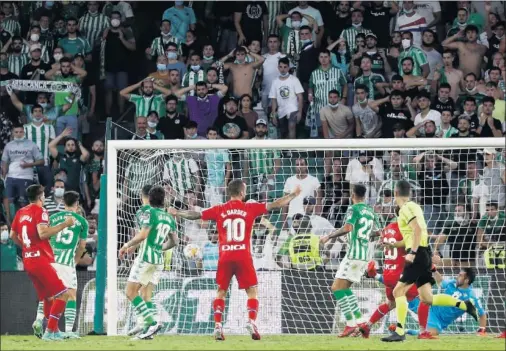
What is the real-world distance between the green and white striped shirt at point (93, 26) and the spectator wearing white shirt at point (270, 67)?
126 inches

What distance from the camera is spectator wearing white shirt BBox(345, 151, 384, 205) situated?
1858cm

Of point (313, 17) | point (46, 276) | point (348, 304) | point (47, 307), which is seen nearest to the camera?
point (46, 276)

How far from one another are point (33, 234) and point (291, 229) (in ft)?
13.9

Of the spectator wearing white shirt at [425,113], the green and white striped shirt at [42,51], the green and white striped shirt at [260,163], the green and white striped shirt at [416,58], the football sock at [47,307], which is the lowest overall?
the football sock at [47,307]

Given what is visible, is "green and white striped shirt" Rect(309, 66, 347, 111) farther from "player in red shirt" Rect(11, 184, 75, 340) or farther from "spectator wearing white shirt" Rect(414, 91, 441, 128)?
"player in red shirt" Rect(11, 184, 75, 340)

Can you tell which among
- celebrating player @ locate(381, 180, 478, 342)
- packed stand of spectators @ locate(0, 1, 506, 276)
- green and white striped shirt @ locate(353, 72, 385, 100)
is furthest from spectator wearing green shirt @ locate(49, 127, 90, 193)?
celebrating player @ locate(381, 180, 478, 342)

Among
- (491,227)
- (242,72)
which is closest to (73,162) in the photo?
(242,72)

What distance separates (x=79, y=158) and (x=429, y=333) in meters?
7.93

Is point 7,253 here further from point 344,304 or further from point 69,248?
point 344,304

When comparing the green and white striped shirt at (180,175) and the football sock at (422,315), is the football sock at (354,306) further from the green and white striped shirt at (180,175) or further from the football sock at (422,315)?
the green and white striped shirt at (180,175)

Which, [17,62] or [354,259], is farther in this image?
[17,62]

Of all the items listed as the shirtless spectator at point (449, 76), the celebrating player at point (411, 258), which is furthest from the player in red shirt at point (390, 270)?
the shirtless spectator at point (449, 76)

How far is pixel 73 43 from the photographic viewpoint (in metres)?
23.2

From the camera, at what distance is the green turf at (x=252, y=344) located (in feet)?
43.4
